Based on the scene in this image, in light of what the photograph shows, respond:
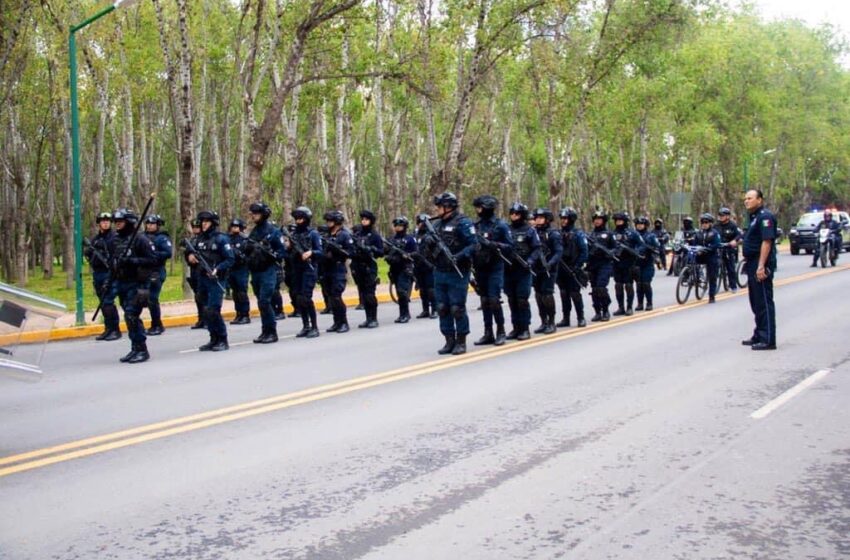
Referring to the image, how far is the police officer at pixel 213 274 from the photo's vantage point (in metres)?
12.9

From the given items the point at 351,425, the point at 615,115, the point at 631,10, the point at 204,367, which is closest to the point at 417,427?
the point at 351,425

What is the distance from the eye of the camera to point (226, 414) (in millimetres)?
8055

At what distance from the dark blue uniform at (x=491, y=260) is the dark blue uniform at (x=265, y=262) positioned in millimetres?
3060

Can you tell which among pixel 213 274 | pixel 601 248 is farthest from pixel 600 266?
pixel 213 274

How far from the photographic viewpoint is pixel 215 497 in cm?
563

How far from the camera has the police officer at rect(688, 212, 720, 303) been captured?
1909cm

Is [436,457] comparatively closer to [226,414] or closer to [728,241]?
[226,414]

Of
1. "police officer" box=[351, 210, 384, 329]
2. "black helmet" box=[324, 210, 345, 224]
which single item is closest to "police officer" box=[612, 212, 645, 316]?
"police officer" box=[351, 210, 384, 329]

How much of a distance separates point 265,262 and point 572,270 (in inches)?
178

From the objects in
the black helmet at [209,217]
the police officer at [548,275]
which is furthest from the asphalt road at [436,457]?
the black helmet at [209,217]

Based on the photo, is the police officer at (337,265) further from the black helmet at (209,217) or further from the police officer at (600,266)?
the police officer at (600,266)

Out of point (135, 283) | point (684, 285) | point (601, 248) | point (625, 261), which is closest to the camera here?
point (135, 283)

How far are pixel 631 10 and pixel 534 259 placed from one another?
25.7 m

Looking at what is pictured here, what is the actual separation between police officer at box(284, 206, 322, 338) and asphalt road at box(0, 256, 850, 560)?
280cm
